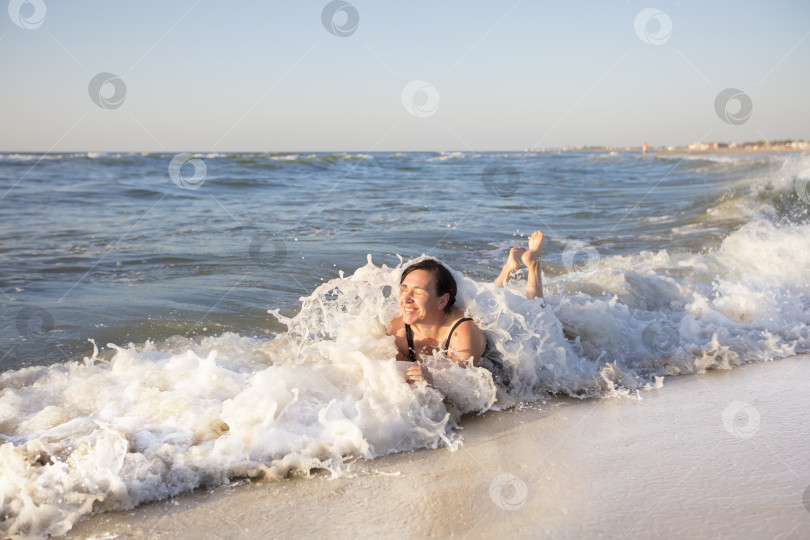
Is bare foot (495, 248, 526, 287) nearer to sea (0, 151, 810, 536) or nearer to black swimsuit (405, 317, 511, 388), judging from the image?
sea (0, 151, 810, 536)

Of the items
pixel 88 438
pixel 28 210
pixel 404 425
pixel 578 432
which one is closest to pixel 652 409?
pixel 578 432

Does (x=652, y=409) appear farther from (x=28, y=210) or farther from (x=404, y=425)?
(x=28, y=210)

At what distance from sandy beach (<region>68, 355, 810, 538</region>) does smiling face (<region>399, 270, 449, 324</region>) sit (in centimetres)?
77

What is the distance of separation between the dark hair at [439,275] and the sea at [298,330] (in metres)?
0.14

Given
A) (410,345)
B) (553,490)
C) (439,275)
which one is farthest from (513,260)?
(553,490)

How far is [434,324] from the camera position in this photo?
4.42 meters

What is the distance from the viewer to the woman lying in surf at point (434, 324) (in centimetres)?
422

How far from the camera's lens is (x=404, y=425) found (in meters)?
3.65

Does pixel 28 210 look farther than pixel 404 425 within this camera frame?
Yes

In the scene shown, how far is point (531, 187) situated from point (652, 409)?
18085 millimetres

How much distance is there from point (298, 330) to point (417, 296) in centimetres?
109

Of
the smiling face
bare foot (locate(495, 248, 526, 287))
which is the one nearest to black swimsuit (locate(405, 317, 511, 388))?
the smiling face

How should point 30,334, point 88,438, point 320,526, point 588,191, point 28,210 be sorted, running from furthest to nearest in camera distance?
point 588,191
point 28,210
point 30,334
point 88,438
point 320,526

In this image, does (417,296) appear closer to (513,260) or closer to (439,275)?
(439,275)
